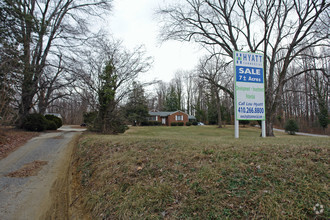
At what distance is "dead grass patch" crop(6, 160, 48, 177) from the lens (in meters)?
5.54

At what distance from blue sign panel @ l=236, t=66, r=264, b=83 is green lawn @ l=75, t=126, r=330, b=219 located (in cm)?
444

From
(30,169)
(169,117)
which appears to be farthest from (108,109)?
(169,117)

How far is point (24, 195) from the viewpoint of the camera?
425 cm

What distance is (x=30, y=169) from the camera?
6023 millimetres

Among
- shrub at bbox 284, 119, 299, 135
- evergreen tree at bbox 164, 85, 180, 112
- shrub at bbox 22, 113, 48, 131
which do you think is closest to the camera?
shrub at bbox 22, 113, 48, 131

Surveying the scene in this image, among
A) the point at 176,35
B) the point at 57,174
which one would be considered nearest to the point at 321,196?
the point at 57,174

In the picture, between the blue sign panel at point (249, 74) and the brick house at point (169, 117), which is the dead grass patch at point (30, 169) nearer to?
the blue sign panel at point (249, 74)

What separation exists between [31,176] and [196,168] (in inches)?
182

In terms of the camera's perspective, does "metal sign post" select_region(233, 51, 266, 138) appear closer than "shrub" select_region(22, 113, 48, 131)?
Yes

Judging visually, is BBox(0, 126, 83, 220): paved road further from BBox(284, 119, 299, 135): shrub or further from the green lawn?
BBox(284, 119, 299, 135): shrub

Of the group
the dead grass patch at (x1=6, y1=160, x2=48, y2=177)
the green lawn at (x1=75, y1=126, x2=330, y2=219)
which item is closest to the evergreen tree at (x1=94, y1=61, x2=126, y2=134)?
the dead grass patch at (x1=6, y1=160, x2=48, y2=177)

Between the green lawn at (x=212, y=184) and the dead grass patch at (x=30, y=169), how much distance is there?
1994 millimetres

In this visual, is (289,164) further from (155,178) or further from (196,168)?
(155,178)

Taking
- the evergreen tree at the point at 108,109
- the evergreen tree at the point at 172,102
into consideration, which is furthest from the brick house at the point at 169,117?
the evergreen tree at the point at 108,109
